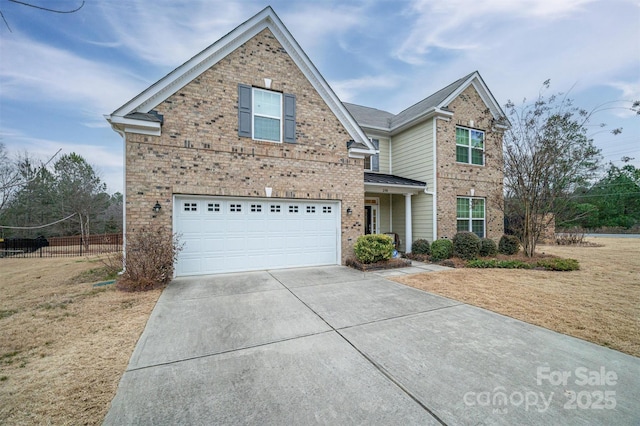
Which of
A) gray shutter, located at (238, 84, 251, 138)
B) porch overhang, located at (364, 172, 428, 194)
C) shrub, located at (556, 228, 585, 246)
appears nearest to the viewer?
gray shutter, located at (238, 84, 251, 138)

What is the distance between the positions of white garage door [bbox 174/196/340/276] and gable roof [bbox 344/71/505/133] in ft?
19.2

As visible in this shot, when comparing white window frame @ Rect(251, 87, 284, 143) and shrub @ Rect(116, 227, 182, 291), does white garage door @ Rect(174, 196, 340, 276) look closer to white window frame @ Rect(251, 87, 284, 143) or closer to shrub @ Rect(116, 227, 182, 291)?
shrub @ Rect(116, 227, 182, 291)

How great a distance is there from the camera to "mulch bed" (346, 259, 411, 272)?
27.6ft

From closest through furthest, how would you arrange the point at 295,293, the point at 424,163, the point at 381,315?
the point at 381,315 → the point at 295,293 → the point at 424,163

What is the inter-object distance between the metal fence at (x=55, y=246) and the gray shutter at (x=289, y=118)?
1226 centimetres

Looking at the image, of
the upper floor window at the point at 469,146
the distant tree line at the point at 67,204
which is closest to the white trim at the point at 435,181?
the upper floor window at the point at 469,146

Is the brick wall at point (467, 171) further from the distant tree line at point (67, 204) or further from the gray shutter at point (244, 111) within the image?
the distant tree line at point (67, 204)

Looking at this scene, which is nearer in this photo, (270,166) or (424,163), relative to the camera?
(270,166)

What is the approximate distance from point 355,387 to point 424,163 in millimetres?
10865

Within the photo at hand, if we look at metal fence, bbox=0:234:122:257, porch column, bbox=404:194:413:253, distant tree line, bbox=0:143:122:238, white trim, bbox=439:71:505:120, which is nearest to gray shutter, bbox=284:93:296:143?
porch column, bbox=404:194:413:253

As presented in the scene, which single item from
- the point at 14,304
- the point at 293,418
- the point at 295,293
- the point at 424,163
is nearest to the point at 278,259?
the point at 295,293

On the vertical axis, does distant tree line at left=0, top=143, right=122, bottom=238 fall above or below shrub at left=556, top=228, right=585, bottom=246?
above

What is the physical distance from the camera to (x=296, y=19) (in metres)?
9.40

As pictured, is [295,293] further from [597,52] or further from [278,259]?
[597,52]
